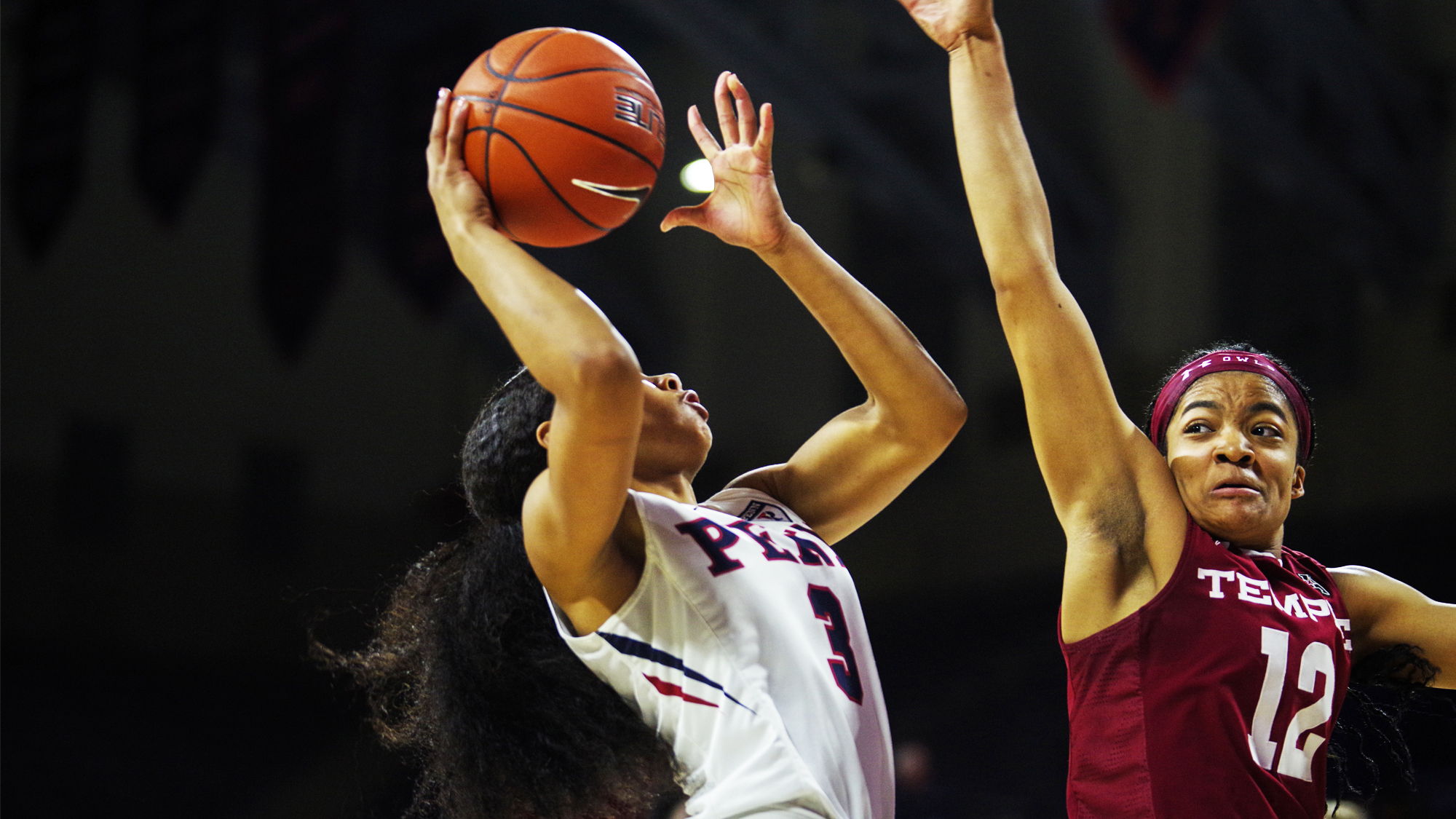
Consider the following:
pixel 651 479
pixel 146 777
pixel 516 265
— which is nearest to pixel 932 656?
pixel 146 777

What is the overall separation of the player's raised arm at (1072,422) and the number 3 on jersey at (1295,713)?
0.22 metres

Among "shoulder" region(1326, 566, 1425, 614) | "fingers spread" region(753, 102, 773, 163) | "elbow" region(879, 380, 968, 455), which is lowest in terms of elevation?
"shoulder" region(1326, 566, 1425, 614)

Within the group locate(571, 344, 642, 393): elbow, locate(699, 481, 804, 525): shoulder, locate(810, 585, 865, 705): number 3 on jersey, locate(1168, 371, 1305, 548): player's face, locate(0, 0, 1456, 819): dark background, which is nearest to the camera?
locate(571, 344, 642, 393): elbow

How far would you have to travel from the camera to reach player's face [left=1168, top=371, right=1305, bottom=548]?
213 centimetres

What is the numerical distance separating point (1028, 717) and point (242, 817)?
4884mm

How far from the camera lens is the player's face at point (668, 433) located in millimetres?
2246

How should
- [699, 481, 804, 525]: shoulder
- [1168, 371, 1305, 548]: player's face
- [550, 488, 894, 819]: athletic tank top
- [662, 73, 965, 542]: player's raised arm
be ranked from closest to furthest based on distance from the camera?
1. [550, 488, 894, 819]: athletic tank top
2. [1168, 371, 1305, 548]: player's face
3. [699, 481, 804, 525]: shoulder
4. [662, 73, 965, 542]: player's raised arm

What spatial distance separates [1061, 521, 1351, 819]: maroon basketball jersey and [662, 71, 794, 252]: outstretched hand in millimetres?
983

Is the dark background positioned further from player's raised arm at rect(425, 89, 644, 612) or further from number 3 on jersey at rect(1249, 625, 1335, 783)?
player's raised arm at rect(425, 89, 644, 612)

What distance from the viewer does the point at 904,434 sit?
2.50 metres

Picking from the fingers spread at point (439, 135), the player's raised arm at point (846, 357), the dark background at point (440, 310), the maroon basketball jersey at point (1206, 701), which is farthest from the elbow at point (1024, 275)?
the dark background at point (440, 310)

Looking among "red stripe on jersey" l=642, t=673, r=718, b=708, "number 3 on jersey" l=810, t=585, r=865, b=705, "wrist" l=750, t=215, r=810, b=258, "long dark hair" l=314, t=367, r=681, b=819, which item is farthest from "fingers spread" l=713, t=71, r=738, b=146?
"red stripe on jersey" l=642, t=673, r=718, b=708

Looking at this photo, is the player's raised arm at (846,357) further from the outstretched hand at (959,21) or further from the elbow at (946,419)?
the outstretched hand at (959,21)

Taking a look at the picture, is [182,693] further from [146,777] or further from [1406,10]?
[1406,10]
